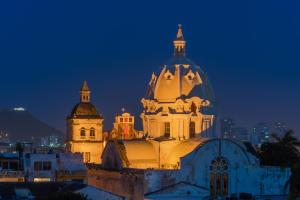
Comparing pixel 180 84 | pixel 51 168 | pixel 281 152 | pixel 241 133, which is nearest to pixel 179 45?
pixel 180 84

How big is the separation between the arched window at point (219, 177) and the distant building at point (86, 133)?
1147 inches

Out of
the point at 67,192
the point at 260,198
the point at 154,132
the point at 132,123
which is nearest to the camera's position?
the point at 67,192

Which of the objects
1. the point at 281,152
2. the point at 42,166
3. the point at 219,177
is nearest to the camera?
the point at 219,177

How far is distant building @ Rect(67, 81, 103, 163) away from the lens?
123938 millimetres

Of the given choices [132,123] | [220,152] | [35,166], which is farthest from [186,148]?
[132,123]

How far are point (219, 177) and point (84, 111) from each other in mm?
31640

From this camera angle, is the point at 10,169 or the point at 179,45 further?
the point at 179,45

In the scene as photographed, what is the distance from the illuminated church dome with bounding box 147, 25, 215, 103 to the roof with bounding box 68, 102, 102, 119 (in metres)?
20.9

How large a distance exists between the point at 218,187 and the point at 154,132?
357 inches

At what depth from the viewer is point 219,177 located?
316ft

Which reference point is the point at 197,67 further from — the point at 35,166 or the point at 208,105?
the point at 35,166

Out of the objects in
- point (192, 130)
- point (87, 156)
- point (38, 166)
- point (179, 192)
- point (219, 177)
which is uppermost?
point (192, 130)

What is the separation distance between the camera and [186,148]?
98312 millimetres

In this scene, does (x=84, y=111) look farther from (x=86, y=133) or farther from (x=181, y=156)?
(x=181, y=156)
